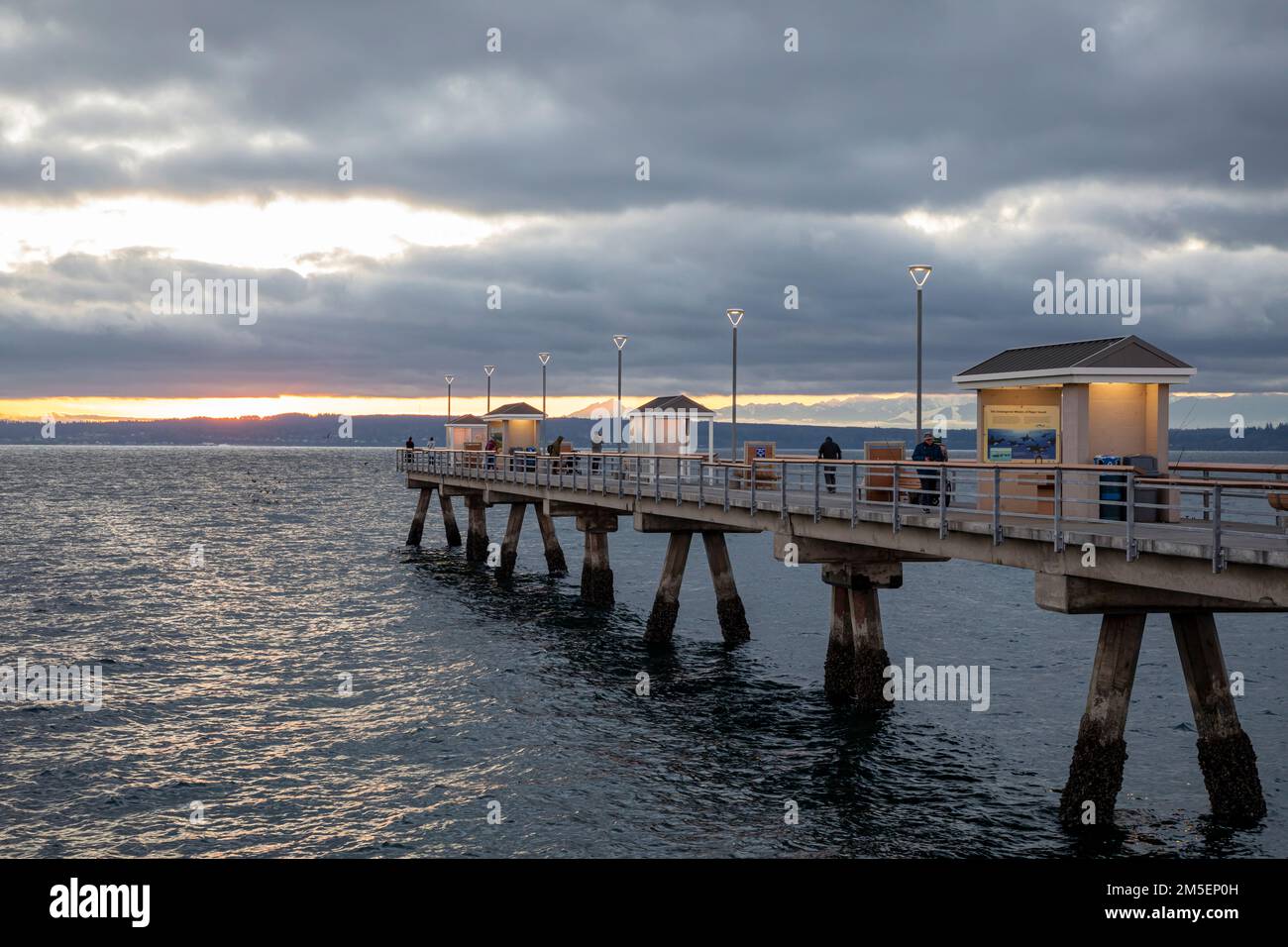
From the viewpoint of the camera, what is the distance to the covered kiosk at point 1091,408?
57.1ft

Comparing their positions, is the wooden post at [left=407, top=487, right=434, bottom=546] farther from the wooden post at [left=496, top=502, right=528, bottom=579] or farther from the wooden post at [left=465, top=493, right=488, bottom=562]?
the wooden post at [left=496, top=502, right=528, bottom=579]

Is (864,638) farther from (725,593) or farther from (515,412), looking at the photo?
(515,412)

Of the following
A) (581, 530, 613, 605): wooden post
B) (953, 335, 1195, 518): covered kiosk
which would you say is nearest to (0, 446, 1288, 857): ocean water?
(581, 530, 613, 605): wooden post

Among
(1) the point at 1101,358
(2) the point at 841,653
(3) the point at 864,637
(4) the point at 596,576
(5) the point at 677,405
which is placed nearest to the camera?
(1) the point at 1101,358

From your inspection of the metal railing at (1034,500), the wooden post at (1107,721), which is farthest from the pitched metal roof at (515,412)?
the wooden post at (1107,721)

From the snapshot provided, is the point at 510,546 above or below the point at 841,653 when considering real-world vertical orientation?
above

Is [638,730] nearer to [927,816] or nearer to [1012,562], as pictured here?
[927,816]

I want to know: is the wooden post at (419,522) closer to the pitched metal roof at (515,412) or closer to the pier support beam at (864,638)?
the pitched metal roof at (515,412)

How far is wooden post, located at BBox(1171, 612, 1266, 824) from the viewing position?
14.7 meters

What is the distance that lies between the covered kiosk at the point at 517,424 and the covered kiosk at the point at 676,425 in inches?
614

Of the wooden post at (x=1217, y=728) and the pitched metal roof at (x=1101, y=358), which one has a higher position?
the pitched metal roof at (x=1101, y=358)

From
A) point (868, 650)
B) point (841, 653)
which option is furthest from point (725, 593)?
point (868, 650)

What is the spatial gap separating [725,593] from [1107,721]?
15030mm

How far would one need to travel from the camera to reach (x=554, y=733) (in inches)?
803
